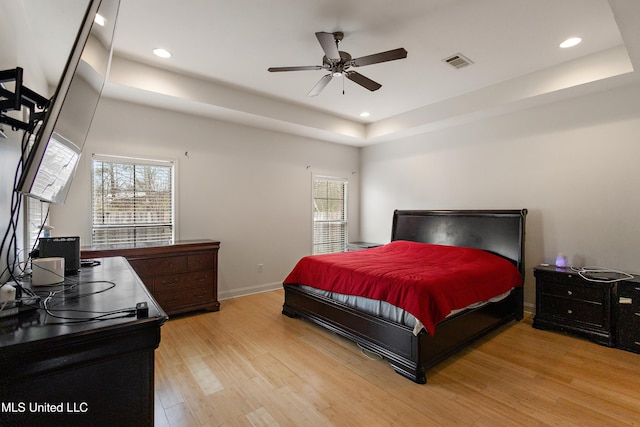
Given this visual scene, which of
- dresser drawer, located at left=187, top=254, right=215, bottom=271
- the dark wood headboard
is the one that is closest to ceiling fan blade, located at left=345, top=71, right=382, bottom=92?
the dark wood headboard

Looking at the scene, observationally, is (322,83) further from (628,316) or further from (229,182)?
(628,316)

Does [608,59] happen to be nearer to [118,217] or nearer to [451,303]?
[451,303]

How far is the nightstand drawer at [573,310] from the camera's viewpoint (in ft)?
9.80

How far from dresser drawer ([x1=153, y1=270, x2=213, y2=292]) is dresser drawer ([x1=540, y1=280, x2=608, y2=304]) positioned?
4015mm

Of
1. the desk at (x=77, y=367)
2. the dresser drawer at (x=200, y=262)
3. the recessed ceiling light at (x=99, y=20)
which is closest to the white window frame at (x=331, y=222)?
the dresser drawer at (x=200, y=262)

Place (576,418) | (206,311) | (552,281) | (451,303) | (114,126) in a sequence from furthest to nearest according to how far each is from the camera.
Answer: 1. (206,311)
2. (114,126)
3. (552,281)
4. (451,303)
5. (576,418)

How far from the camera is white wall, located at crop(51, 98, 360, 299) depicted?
11.6 ft

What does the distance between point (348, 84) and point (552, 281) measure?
3.32m

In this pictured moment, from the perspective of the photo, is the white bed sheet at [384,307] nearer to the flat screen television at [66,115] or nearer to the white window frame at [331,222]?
the white window frame at [331,222]

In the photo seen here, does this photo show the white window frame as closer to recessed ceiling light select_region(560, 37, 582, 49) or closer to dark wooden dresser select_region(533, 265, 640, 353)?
dark wooden dresser select_region(533, 265, 640, 353)

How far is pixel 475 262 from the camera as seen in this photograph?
134 inches

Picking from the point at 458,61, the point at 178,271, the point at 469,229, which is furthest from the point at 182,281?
the point at 458,61

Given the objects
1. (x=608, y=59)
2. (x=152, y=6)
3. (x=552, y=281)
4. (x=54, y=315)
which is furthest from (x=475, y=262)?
(x=152, y=6)

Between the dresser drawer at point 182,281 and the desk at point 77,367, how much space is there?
258 centimetres
